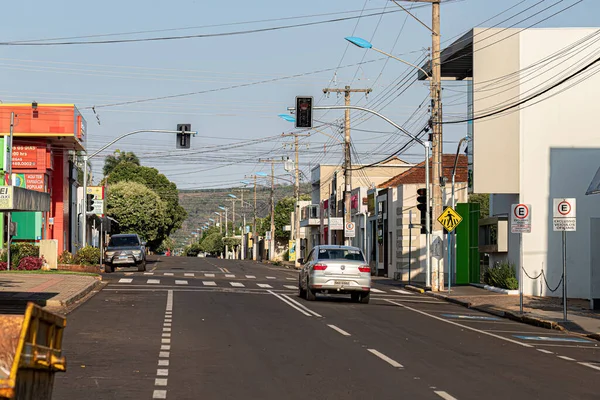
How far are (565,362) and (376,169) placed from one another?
72434 mm

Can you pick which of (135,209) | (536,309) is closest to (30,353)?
(536,309)

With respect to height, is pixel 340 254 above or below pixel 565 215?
below

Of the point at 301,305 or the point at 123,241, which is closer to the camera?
the point at 301,305

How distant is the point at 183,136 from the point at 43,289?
14.9 metres

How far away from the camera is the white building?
108ft

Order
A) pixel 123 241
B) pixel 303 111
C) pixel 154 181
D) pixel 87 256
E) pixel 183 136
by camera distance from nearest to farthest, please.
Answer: pixel 303 111 < pixel 183 136 < pixel 87 256 < pixel 123 241 < pixel 154 181

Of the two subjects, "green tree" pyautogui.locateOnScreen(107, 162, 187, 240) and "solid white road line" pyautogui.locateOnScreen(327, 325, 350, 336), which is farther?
"green tree" pyautogui.locateOnScreen(107, 162, 187, 240)

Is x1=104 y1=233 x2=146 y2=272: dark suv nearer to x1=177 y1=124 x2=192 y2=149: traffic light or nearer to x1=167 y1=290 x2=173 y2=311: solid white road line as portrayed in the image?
x1=177 y1=124 x2=192 y2=149: traffic light

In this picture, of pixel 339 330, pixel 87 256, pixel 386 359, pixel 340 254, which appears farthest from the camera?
pixel 87 256

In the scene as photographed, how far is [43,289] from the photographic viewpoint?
92.7ft

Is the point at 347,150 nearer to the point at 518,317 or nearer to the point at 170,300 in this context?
the point at 170,300

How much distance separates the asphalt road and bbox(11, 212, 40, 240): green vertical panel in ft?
81.4

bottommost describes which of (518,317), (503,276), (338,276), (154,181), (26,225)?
(518,317)

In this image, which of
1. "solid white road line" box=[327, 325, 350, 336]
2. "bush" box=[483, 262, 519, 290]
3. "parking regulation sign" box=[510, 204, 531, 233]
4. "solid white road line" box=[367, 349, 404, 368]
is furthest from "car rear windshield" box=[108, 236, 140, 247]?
"solid white road line" box=[367, 349, 404, 368]
